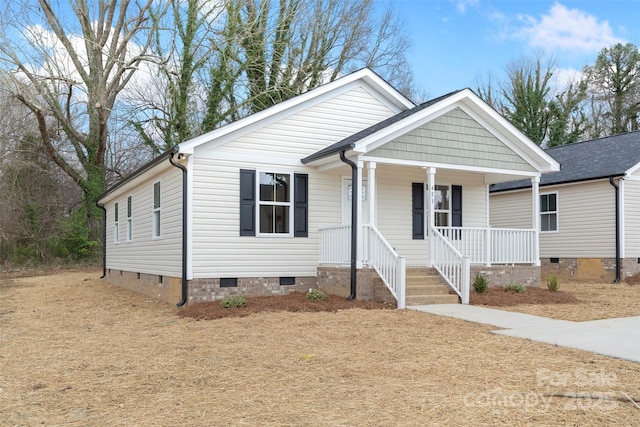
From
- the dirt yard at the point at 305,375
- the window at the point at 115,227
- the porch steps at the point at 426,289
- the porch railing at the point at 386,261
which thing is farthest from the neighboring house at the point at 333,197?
the window at the point at 115,227

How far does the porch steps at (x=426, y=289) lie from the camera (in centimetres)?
1101

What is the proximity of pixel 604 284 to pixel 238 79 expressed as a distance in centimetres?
1742

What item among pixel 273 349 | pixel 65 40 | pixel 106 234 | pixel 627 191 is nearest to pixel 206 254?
pixel 273 349

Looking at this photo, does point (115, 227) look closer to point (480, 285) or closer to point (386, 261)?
point (386, 261)

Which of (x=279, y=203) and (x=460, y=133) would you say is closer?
(x=279, y=203)

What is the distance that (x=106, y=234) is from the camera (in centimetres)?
2141

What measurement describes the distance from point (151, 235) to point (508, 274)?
29.2 ft

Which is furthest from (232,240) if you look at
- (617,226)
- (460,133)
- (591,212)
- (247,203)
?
(591,212)

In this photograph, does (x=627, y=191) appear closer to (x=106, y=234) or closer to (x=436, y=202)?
(x=436, y=202)

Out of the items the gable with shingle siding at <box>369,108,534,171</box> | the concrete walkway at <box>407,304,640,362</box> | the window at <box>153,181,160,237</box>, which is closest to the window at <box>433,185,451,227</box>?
the gable with shingle siding at <box>369,108,534,171</box>

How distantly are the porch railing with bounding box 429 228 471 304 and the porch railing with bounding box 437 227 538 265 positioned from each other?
82cm

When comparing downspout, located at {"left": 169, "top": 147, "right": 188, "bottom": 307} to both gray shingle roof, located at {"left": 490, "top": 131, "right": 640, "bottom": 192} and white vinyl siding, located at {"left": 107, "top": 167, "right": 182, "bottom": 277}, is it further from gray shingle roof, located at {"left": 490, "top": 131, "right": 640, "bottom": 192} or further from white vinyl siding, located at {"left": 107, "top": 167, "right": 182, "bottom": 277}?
gray shingle roof, located at {"left": 490, "top": 131, "right": 640, "bottom": 192}

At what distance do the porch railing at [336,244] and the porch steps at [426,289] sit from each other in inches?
56.0

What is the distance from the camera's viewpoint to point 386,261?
11.0 meters
